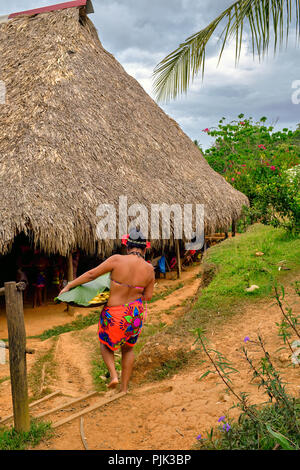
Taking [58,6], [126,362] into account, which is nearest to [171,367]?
[126,362]

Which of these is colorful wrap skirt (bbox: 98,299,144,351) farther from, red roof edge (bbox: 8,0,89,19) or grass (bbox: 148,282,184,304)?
red roof edge (bbox: 8,0,89,19)

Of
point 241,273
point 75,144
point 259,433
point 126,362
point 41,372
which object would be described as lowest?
point 41,372

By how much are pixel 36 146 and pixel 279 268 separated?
465cm

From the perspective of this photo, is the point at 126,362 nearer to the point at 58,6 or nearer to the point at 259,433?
the point at 259,433

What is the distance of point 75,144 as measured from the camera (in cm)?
765

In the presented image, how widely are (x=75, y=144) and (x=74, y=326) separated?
3.43 m

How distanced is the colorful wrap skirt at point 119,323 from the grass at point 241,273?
4.02 ft

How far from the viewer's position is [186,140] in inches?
491

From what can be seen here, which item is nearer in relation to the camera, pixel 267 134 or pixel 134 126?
pixel 134 126

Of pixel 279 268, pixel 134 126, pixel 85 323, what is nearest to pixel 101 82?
pixel 134 126

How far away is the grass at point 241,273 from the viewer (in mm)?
5035

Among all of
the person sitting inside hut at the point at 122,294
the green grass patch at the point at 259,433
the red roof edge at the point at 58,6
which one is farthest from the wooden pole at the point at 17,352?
the red roof edge at the point at 58,6

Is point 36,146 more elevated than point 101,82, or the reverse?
point 101,82

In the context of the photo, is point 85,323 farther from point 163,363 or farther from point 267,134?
point 267,134
